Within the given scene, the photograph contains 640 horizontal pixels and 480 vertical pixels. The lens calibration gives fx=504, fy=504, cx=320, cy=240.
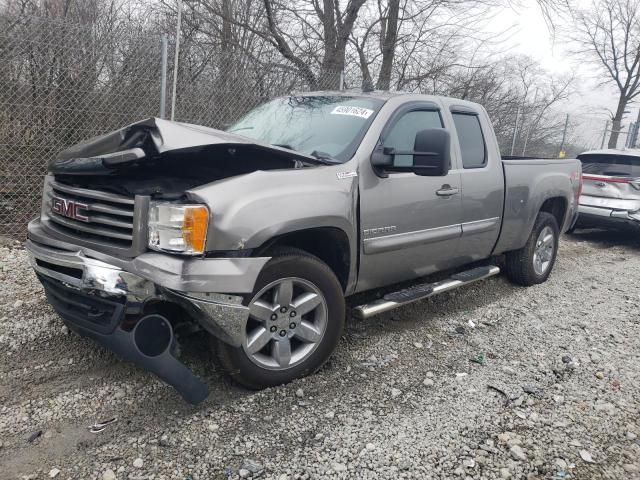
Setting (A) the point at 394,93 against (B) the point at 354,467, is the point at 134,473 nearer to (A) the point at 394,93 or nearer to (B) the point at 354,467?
(B) the point at 354,467

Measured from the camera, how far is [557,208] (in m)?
5.76

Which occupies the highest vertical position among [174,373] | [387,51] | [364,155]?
[387,51]

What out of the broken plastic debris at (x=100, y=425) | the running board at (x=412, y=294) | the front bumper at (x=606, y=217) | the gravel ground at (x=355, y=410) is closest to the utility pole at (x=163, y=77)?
the gravel ground at (x=355, y=410)

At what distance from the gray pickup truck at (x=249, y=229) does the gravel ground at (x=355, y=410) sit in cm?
26

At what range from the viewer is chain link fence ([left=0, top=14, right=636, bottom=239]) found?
219 inches

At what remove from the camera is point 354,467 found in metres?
2.38

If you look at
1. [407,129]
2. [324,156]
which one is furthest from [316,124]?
[407,129]

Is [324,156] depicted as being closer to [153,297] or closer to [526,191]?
[153,297]

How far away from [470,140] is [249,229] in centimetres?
265

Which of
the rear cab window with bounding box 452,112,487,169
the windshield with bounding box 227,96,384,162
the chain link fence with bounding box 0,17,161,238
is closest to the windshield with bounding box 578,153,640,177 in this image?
the rear cab window with bounding box 452,112,487,169

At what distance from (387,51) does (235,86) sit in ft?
16.2

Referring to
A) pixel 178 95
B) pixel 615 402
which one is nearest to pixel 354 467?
pixel 615 402

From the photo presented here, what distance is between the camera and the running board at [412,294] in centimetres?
342

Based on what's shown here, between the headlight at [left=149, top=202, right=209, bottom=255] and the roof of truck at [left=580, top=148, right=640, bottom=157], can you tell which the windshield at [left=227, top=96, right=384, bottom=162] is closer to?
the headlight at [left=149, top=202, right=209, bottom=255]
